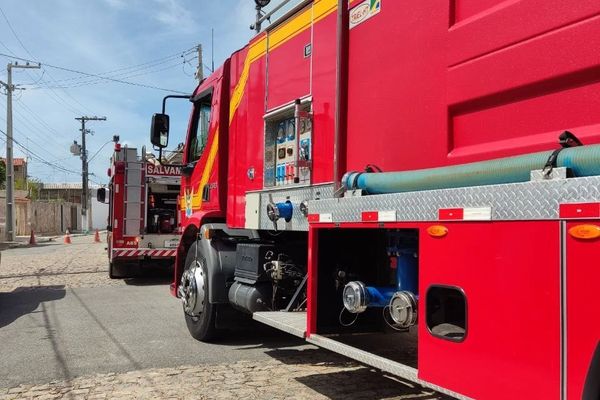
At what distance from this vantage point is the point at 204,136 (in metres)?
7.23

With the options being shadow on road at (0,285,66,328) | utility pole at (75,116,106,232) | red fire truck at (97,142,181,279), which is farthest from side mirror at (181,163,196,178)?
utility pole at (75,116,106,232)

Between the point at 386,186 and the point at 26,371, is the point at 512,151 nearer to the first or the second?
the point at 386,186

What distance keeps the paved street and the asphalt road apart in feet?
0.04

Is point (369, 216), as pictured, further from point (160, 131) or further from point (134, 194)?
point (134, 194)

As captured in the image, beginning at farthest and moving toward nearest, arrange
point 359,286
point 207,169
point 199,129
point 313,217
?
point 199,129 → point 207,169 → point 313,217 → point 359,286

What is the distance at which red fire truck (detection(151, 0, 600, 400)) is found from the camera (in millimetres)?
2266

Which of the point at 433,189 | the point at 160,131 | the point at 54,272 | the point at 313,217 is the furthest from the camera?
the point at 54,272

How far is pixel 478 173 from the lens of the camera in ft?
9.12

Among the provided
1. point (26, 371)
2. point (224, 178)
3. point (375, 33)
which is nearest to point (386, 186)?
point (375, 33)


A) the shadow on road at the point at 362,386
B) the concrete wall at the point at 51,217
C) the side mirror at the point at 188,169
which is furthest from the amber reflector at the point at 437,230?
the concrete wall at the point at 51,217

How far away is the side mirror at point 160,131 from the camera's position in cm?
721

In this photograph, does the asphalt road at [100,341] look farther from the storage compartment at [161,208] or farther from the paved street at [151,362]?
the storage compartment at [161,208]

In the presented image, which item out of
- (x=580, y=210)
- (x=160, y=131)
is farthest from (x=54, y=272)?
(x=580, y=210)

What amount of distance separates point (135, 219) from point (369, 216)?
10.3 meters
